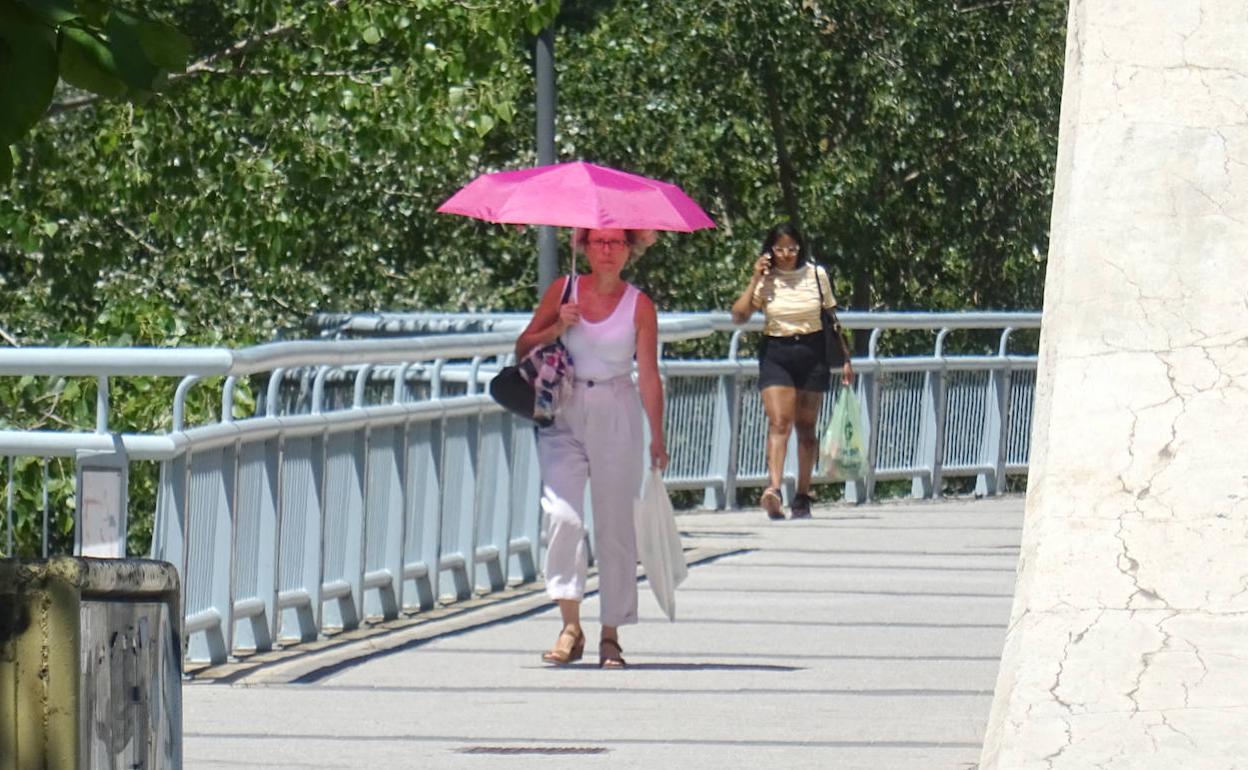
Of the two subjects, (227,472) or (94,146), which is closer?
(227,472)

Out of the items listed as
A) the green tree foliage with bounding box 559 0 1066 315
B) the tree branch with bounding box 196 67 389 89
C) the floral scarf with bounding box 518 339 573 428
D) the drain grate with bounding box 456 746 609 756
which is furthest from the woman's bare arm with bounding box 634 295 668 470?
the green tree foliage with bounding box 559 0 1066 315

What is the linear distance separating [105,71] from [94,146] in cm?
1254

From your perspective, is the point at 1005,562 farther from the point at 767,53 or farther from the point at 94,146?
the point at 767,53

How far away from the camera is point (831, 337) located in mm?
16328

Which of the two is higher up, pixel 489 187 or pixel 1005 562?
pixel 489 187

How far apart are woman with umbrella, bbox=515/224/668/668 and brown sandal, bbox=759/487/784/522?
5789mm

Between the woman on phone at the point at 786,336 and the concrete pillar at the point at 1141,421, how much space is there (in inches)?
345

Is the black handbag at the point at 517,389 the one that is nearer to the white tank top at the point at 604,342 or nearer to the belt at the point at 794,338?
the white tank top at the point at 604,342

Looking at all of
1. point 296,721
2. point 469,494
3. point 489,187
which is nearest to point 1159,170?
point 296,721

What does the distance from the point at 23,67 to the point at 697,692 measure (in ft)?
16.6

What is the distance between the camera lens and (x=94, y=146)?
17641 millimetres

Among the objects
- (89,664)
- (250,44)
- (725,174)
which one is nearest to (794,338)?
(250,44)

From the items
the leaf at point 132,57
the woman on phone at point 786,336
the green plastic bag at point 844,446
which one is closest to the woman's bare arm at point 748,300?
the woman on phone at point 786,336

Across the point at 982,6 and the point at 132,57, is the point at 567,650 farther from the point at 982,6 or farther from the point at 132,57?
the point at 982,6
